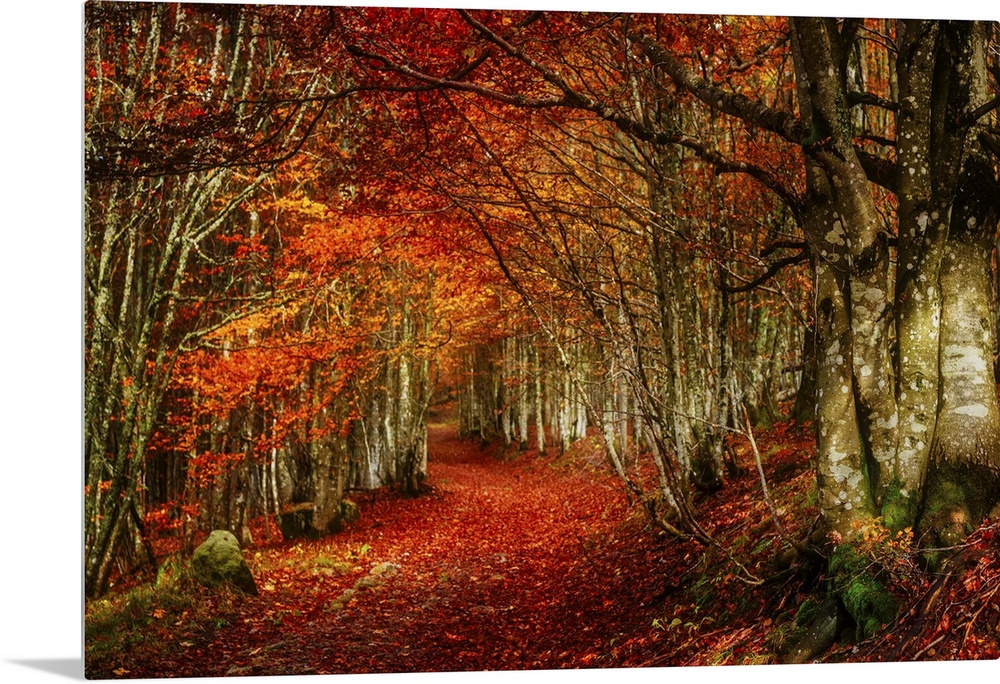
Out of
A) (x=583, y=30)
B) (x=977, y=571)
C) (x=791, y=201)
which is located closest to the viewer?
(x=977, y=571)

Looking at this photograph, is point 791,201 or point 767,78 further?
point 767,78

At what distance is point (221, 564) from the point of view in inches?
181

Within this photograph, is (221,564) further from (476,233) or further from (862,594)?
(862,594)

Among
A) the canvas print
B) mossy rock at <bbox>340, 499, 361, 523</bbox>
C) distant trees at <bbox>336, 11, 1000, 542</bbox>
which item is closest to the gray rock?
the canvas print

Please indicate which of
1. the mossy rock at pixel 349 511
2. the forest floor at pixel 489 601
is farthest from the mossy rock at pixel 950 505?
the mossy rock at pixel 349 511

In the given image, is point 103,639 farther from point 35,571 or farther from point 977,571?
point 977,571

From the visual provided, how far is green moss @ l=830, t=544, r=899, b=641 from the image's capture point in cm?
439

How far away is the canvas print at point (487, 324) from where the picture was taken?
443cm

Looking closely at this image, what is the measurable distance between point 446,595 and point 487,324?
224cm

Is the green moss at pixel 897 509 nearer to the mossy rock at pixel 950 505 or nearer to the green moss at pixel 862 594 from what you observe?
the mossy rock at pixel 950 505

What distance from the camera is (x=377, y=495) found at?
6.13m

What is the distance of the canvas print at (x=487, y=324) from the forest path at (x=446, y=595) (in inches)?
0.9

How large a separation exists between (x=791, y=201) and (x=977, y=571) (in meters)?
2.41

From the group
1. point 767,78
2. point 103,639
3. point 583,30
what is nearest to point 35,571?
point 103,639
